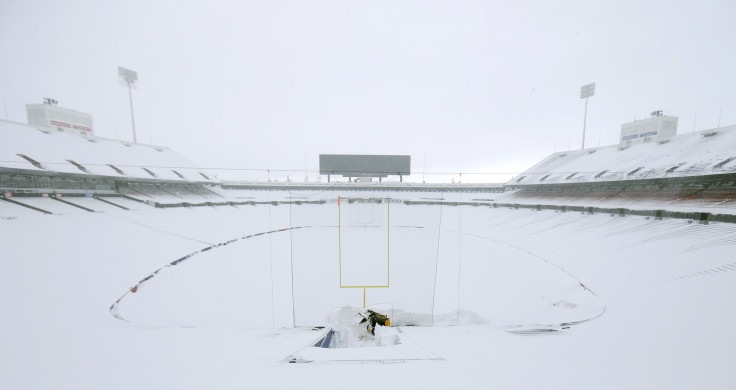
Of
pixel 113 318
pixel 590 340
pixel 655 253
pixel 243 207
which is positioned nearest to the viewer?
pixel 590 340

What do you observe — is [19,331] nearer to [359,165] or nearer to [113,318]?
[113,318]

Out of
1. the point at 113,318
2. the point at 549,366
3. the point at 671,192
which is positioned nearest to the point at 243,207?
the point at 113,318

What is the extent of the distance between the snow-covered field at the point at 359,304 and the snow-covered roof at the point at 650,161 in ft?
21.7

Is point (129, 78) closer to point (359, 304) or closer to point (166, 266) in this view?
point (166, 266)

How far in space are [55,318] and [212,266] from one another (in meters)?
5.75

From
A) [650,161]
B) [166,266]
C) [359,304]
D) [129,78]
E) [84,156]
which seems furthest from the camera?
[129,78]

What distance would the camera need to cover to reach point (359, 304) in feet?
27.5

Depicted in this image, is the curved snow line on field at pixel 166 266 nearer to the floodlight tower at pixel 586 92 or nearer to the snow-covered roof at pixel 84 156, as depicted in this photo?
the snow-covered roof at pixel 84 156

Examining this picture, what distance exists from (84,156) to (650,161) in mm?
51010

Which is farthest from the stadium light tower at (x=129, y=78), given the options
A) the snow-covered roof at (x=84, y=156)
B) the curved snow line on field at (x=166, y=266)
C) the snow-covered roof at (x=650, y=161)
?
the snow-covered roof at (x=650, y=161)

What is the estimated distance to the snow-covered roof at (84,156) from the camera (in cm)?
1711

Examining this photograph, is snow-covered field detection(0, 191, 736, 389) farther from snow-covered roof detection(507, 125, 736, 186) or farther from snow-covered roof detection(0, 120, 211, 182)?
snow-covered roof detection(507, 125, 736, 186)

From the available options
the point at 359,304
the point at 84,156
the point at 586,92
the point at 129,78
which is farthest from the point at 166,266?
the point at 586,92

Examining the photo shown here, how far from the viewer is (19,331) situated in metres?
4.97
